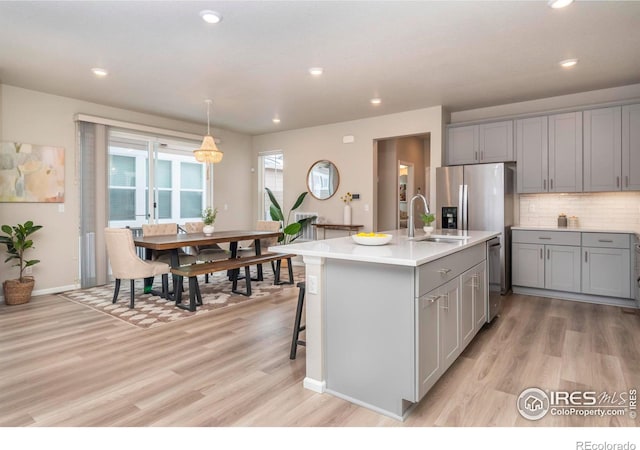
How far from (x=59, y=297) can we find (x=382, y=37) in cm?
487

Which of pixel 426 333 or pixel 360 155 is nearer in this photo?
pixel 426 333

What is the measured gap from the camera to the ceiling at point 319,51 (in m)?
2.78

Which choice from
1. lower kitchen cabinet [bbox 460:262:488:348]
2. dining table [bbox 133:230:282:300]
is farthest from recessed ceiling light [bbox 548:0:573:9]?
dining table [bbox 133:230:282:300]

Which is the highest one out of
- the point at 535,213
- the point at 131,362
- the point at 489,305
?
the point at 535,213

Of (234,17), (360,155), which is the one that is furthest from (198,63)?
(360,155)

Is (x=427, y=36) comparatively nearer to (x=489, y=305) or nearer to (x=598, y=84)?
(x=489, y=305)

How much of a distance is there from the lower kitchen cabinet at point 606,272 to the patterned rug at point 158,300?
362 cm

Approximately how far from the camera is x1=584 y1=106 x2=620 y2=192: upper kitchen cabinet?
4359mm

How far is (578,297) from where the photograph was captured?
178 inches

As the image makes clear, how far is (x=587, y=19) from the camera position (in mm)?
2887

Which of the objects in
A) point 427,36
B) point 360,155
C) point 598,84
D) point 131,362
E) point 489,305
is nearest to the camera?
point 131,362

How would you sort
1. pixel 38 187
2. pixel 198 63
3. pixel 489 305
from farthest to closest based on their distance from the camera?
pixel 38 187, pixel 198 63, pixel 489 305

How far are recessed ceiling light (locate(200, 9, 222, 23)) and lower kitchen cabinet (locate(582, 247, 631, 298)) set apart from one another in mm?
4645
